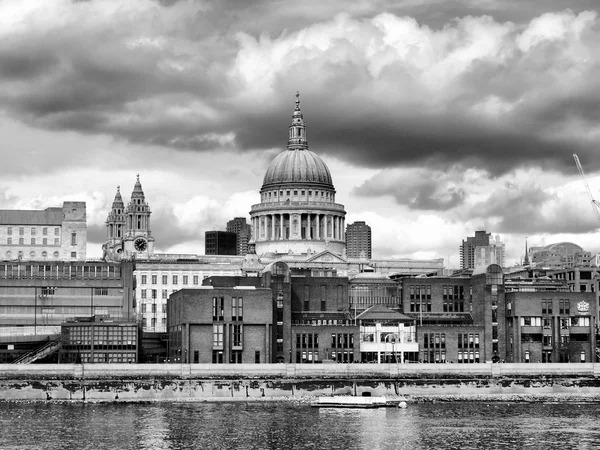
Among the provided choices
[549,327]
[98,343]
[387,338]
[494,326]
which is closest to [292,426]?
[98,343]

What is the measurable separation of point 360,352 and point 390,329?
5586 mm

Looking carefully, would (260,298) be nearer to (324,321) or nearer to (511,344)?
(324,321)

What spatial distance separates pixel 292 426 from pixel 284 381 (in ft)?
118

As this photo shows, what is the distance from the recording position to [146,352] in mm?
195250

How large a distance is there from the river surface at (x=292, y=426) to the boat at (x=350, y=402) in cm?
166

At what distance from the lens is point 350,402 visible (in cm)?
15288

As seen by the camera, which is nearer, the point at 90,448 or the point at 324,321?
the point at 90,448

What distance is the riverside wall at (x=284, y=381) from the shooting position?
6363 inches

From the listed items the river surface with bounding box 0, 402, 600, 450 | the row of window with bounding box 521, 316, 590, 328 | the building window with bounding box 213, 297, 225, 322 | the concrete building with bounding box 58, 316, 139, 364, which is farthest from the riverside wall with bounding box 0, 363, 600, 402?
the row of window with bounding box 521, 316, 590, 328

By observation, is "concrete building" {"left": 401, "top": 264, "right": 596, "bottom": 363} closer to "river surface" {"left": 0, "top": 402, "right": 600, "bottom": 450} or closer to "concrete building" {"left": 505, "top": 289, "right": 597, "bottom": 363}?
"concrete building" {"left": 505, "top": 289, "right": 597, "bottom": 363}

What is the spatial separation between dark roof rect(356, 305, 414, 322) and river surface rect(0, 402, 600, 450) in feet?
103

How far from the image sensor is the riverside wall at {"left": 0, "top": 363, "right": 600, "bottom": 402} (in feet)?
530

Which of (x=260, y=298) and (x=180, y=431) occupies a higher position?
(x=260, y=298)

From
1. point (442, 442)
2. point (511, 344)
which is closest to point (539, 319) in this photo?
point (511, 344)
